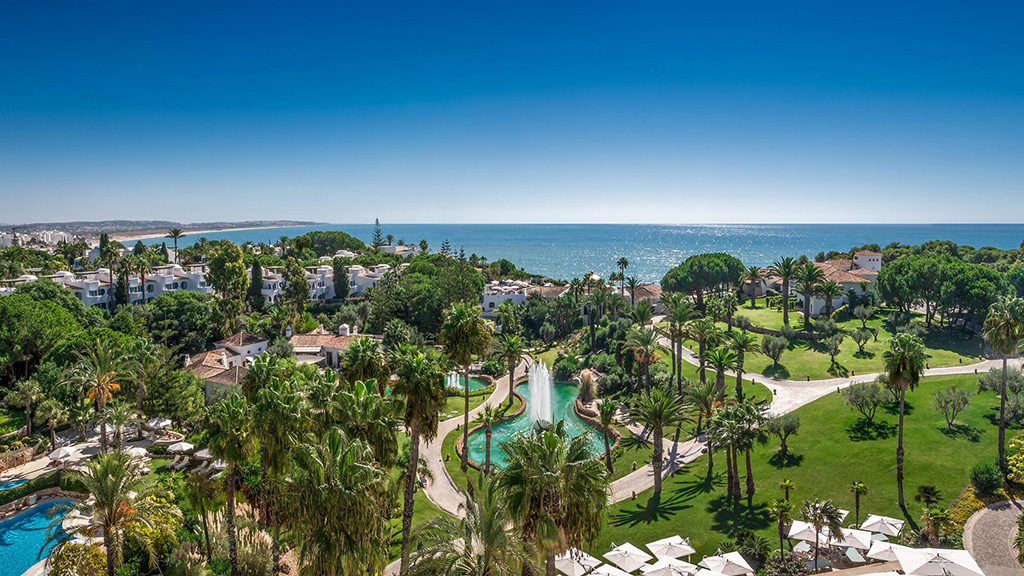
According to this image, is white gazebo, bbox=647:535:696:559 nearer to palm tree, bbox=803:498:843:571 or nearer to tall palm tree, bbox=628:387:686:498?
palm tree, bbox=803:498:843:571

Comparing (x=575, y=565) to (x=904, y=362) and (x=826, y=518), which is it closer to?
(x=826, y=518)

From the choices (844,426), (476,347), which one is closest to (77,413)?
(476,347)

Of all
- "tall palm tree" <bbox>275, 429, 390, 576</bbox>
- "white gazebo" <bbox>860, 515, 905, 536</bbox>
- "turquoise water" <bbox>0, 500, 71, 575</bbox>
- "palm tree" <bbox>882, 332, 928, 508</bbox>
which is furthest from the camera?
"palm tree" <bbox>882, 332, 928, 508</bbox>

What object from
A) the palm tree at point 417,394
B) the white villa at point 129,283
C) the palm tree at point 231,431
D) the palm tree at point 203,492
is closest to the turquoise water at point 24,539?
the palm tree at point 203,492

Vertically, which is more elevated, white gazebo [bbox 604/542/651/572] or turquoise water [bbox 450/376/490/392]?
white gazebo [bbox 604/542/651/572]

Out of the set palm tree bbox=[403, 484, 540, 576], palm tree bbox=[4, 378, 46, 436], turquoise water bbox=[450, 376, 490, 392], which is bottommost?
turquoise water bbox=[450, 376, 490, 392]

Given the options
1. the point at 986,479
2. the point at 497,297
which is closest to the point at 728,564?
the point at 986,479

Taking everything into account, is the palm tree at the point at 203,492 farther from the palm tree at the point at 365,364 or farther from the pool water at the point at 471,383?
the pool water at the point at 471,383

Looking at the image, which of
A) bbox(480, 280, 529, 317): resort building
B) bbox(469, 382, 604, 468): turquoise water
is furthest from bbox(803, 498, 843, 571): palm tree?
bbox(480, 280, 529, 317): resort building
